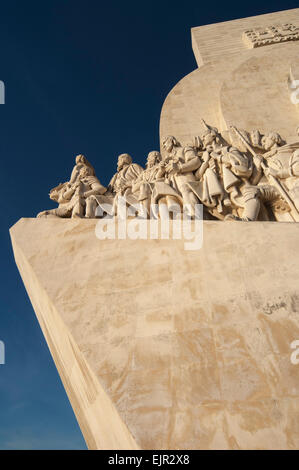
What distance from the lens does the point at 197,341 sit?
2805 millimetres

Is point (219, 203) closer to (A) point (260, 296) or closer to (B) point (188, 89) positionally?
(A) point (260, 296)

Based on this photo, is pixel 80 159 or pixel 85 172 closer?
pixel 85 172

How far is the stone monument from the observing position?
93.9 inches

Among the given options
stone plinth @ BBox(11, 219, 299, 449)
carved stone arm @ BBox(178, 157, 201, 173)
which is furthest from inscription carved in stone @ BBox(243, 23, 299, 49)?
stone plinth @ BBox(11, 219, 299, 449)

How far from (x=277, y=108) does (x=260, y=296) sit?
18.6 ft

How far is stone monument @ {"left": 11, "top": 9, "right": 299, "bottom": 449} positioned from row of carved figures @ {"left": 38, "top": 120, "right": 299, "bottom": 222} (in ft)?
0.08

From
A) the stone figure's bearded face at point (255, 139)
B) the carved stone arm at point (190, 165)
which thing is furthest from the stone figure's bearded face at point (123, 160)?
the stone figure's bearded face at point (255, 139)

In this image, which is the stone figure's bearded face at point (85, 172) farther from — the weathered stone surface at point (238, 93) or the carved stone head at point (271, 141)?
the carved stone head at point (271, 141)

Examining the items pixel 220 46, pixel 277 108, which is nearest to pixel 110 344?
pixel 277 108

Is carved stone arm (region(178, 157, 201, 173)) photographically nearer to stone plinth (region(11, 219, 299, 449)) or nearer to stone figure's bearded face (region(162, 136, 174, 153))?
stone figure's bearded face (region(162, 136, 174, 153))

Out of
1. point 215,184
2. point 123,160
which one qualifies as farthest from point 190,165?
point 123,160

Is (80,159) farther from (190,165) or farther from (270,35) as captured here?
(270,35)

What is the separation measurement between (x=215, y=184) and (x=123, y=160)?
265 centimetres

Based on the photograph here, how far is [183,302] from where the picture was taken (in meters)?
3.12
